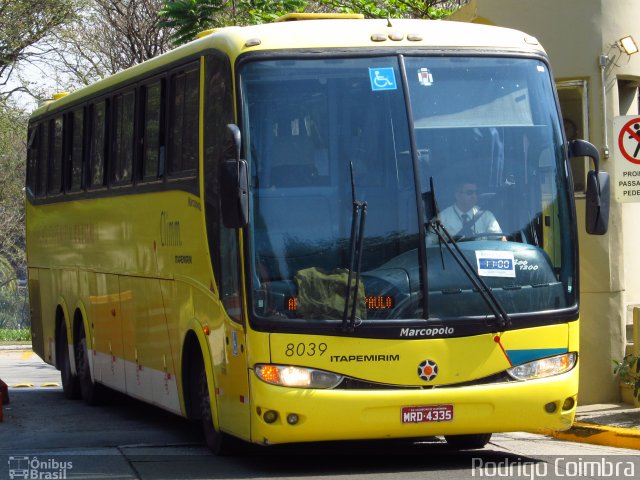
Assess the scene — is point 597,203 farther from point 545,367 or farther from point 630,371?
point 630,371

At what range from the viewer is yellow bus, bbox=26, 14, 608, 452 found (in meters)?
9.52

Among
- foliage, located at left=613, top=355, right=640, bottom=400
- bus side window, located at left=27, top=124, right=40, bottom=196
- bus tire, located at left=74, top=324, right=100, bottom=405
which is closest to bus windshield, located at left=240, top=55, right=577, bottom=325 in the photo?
foliage, located at left=613, top=355, right=640, bottom=400

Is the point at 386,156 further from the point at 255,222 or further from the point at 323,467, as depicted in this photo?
the point at 323,467

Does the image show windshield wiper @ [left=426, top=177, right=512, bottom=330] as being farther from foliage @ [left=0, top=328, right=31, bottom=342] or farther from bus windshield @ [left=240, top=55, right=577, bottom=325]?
foliage @ [left=0, top=328, right=31, bottom=342]

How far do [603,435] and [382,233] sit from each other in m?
3.63

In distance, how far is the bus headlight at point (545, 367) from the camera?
32.3ft

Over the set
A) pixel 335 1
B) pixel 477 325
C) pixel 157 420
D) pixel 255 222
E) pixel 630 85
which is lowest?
pixel 157 420

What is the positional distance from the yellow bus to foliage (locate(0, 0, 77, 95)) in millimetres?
25427

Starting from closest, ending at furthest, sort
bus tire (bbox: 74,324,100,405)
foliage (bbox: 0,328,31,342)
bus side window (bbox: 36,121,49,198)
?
bus tire (bbox: 74,324,100,405) → bus side window (bbox: 36,121,49,198) → foliage (bbox: 0,328,31,342)

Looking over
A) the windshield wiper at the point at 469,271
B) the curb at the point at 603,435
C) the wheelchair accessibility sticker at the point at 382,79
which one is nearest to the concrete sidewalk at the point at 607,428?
the curb at the point at 603,435

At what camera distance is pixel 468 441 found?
37.1ft

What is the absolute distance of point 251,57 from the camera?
10000 millimetres

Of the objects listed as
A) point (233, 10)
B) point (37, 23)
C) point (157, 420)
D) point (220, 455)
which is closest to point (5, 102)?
point (37, 23)

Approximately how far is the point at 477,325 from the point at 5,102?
3222 cm
